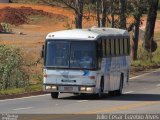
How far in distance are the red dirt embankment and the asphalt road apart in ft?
211

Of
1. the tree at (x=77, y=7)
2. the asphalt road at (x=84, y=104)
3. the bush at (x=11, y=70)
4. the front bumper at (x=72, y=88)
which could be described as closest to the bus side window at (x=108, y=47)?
the asphalt road at (x=84, y=104)

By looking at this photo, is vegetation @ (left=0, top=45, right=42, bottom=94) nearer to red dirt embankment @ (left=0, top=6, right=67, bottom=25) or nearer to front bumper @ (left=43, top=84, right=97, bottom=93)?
Answer: front bumper @ (left=43, top=84, right=97, bottom=93)

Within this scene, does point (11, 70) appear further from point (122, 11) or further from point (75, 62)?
point (122, 11)

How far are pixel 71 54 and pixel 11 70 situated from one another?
450 cm

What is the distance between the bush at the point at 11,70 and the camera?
102ft

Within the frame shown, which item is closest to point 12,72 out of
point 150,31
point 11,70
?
point 11,70

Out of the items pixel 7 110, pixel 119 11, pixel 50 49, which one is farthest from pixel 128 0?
pixel 7 110

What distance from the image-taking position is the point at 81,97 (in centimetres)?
2912

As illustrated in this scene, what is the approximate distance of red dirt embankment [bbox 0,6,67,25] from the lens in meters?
96.6

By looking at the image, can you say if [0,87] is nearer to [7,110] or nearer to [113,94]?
[113,94]

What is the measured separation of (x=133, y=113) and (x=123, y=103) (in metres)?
4.45

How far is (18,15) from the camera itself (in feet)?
Answer: 325

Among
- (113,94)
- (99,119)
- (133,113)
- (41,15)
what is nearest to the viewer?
(99,119)

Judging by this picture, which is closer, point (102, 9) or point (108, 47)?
point (108, 47)
